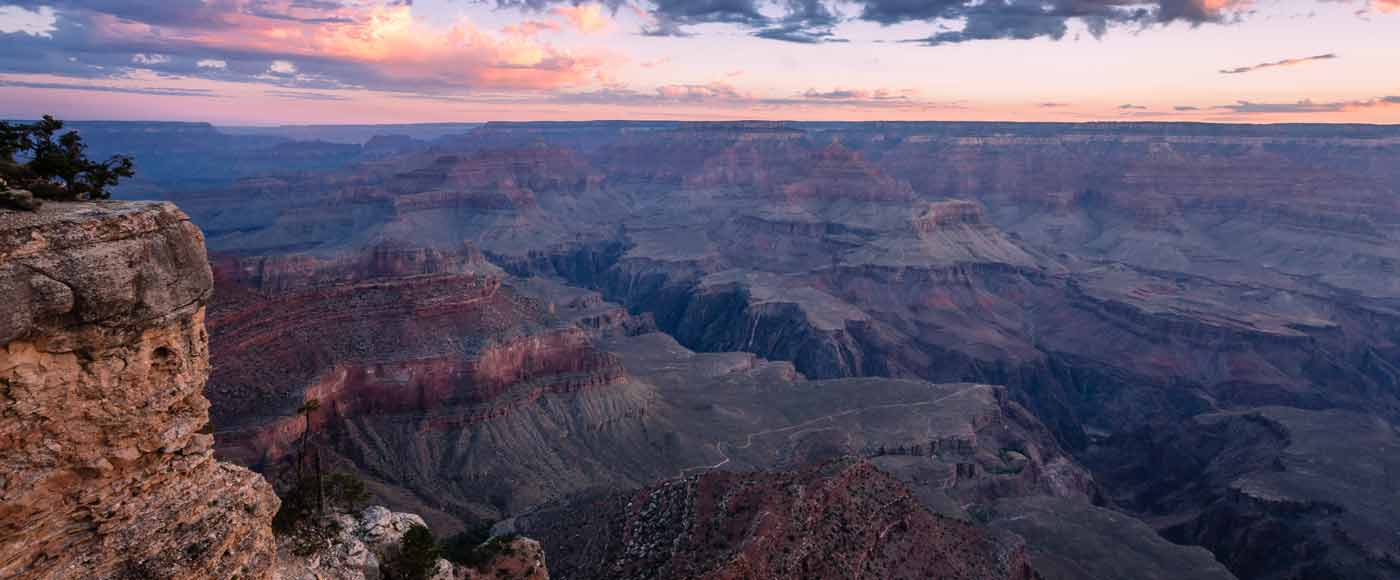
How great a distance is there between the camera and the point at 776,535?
35.3m

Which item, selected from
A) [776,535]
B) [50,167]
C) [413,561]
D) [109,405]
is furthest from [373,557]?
[776,535]

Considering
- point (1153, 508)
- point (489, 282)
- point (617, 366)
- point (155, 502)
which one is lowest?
point (1153, 508)

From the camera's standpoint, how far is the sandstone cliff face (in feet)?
46.0

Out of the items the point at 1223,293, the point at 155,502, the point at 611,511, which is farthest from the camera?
the point at 1223,293

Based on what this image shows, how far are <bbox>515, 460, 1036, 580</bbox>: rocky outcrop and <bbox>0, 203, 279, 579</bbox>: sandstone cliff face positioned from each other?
772 inches

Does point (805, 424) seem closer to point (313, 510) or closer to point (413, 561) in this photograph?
point (413, 561)

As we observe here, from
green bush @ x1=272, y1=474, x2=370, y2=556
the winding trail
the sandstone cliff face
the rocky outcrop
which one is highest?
the sandstone cliff face

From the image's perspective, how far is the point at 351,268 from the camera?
115 m

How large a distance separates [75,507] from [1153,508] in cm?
9302

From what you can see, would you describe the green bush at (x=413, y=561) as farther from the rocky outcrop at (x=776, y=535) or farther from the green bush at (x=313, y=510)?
the rocky outcrop at (x=776, y=535)

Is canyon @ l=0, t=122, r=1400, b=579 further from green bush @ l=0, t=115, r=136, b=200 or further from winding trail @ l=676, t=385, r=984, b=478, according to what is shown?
green bush @ l=0, t=115, r=136, b=200

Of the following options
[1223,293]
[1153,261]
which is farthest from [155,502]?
[1153,261]

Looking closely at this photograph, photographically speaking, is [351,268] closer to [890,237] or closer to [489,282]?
[489,282]

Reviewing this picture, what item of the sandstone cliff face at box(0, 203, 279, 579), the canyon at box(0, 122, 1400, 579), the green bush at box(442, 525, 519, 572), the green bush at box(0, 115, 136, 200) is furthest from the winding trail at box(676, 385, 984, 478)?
the green bush at box(0, 115, 136, 200)
